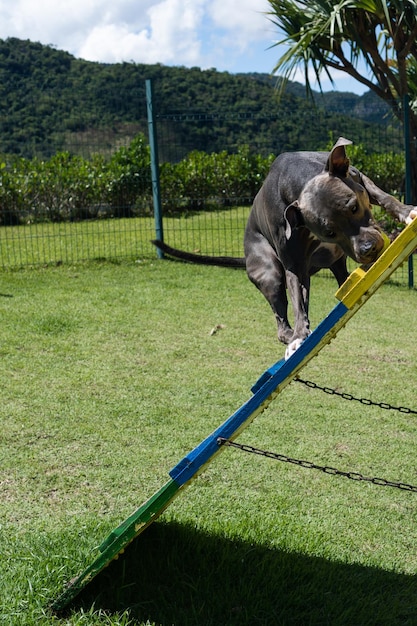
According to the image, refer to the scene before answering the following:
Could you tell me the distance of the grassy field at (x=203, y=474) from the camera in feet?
10.5

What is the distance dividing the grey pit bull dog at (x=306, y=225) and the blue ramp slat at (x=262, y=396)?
9cm

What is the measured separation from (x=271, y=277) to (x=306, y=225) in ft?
1.71

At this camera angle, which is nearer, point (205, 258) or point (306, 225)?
point (306, 225)

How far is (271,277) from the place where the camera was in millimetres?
2797

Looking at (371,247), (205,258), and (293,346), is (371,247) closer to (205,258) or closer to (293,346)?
(293,346)

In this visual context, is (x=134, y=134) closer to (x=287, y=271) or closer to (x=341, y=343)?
(x=341, y=343)

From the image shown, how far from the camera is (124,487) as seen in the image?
169 inches

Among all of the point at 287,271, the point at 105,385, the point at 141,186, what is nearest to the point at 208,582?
the point at 287,271

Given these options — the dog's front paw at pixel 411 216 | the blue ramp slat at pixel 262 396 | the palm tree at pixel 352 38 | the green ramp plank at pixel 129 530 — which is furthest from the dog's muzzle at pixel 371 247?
the palm tree at pixel 352 38

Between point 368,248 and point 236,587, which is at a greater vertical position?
point 368,248

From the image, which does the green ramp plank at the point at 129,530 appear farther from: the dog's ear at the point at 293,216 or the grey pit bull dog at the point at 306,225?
the dog's ear at the point at 293,216

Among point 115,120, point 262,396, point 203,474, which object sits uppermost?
point 115,120

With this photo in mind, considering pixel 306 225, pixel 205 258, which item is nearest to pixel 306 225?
pixel 306 225

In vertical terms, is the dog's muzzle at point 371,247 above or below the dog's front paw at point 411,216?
below
